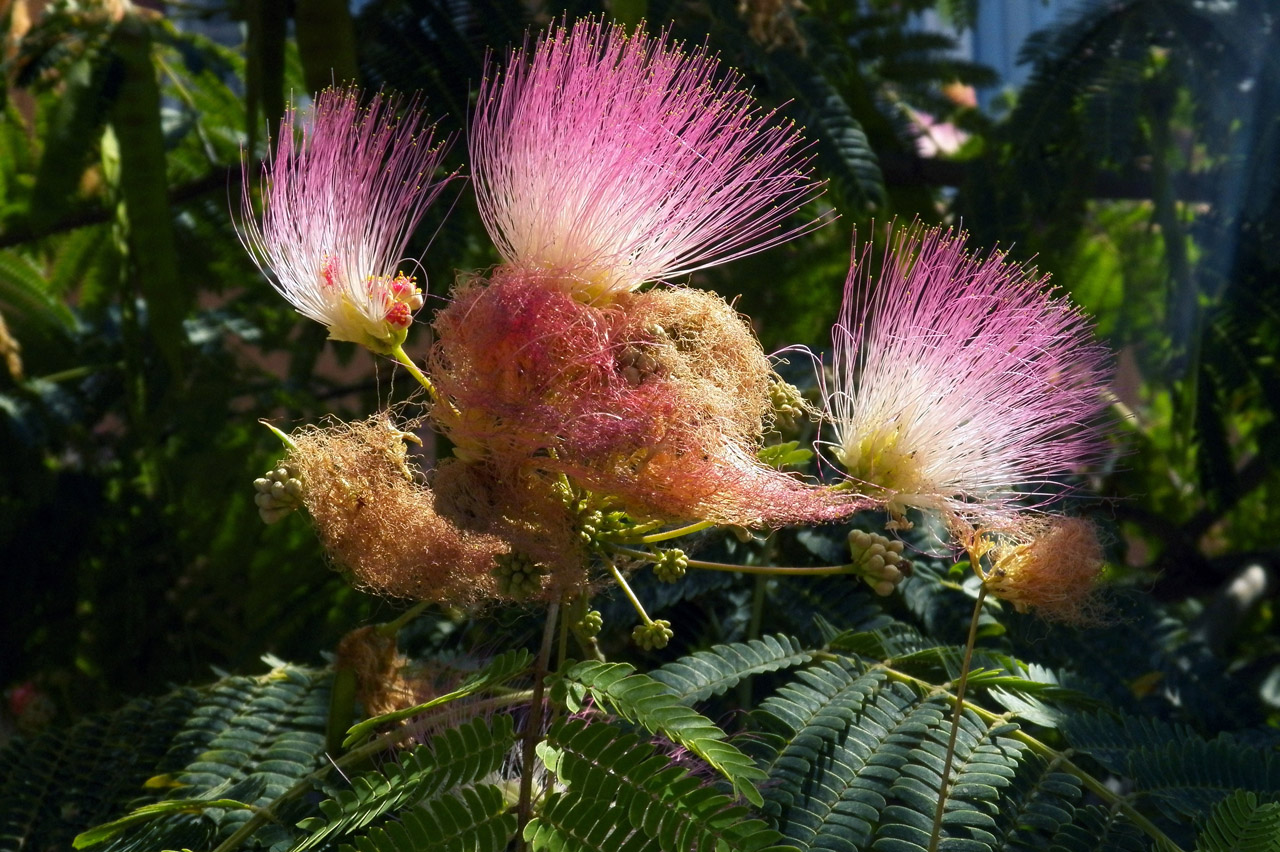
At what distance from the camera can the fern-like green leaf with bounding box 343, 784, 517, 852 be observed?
4.86 feet

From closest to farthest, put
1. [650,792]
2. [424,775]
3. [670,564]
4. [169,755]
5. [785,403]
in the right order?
[650,792], [424,775], [670,564], [785,403], [169,755]

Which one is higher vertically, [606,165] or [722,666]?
[606,165]

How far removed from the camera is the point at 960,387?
1765mm

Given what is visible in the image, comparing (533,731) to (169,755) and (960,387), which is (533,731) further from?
(169,755)

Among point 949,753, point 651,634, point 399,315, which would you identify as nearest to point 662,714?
point 651,634

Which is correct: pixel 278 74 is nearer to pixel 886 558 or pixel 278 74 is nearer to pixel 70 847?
pixel 70 847

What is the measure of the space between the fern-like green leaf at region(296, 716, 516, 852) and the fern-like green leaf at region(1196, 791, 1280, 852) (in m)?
0.95

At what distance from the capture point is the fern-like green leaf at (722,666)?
1889mm

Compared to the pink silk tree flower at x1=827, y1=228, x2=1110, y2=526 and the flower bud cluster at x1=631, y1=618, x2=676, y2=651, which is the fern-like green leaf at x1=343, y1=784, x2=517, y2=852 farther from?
the pink silk tree flower at x1=827, y1=228, x2=1110, y2=526

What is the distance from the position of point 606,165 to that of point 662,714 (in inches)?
28.5

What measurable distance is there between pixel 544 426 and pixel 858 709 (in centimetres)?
72

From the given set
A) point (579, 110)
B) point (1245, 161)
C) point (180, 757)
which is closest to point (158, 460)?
point (180, 757)

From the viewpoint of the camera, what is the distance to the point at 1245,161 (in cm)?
351

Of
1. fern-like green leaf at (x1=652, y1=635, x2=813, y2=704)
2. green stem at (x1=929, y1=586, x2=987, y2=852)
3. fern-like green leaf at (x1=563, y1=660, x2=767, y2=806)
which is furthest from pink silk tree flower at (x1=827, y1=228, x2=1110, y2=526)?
fern-like green leaf at (x1=563, y1=660, x2=767, y2=806)
